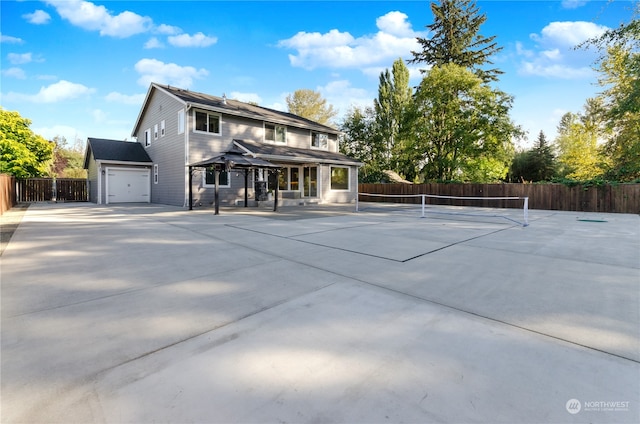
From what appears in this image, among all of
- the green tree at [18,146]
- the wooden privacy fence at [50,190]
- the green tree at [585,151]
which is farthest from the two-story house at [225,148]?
the green tree at [585,151]

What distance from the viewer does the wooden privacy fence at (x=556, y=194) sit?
14086mm

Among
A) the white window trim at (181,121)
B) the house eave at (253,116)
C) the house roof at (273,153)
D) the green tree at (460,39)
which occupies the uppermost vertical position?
the green tree at (460,39)

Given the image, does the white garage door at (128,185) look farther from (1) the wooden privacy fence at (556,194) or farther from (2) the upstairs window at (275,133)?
(1) the wooden privacy fence at (556,194)

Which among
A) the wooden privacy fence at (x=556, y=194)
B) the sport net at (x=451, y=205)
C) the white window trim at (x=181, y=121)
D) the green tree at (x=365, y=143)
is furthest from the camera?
the green tree at (x=365, y=143)

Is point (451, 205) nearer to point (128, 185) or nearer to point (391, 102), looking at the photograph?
point (391, 102)

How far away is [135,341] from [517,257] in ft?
17.9

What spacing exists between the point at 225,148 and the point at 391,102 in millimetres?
18309

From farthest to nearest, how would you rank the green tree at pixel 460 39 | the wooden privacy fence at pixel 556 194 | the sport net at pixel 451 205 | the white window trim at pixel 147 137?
Answer: 1. the green tree at pixel 460 39
2. the white window trim at pixel 147 137
3. the sport net at pixel 451 205
4. the wooden privacy fence at pixel 556 194

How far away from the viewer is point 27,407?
1.51 meters

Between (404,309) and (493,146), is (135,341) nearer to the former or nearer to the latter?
(404,309)

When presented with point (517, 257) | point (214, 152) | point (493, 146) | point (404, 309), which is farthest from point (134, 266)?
point (493, 146)

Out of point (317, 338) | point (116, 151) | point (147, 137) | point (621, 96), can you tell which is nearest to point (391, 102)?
point (621, 96)

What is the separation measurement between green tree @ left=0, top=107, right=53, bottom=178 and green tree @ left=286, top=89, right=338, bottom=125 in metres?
23.8

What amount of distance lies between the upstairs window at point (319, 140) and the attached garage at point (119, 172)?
34.9 feet
